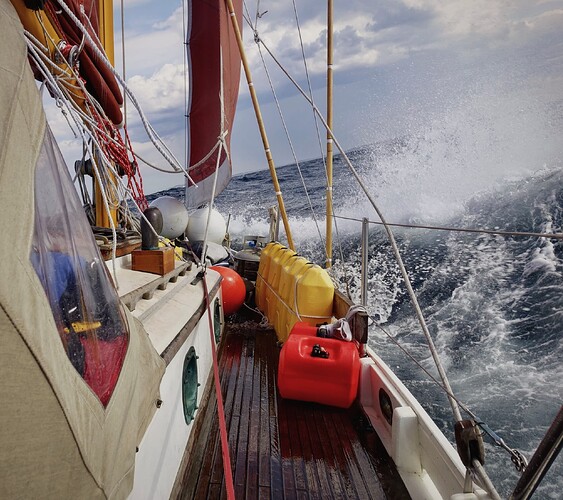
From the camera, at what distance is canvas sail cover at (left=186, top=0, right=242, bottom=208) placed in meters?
5.24

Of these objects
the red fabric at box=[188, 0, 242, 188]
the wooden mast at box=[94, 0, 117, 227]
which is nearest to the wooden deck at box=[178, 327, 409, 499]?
the wooden mast at box=[94, 0, 117, 227]

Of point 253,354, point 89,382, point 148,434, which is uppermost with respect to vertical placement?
point 89,382

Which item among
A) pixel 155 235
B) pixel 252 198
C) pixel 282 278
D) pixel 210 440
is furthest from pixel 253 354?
pixel 252 198

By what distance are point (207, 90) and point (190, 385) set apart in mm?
4596

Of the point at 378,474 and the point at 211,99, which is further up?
the point at 211,99

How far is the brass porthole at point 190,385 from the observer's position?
220 centimetres

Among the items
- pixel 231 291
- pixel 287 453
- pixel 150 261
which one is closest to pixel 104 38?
pixel 150 261

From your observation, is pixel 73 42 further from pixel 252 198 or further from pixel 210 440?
pixel 252 198

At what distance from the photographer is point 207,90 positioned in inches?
227

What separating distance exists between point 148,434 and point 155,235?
139 cm

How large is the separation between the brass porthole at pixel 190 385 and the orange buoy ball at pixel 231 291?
2.17 meters

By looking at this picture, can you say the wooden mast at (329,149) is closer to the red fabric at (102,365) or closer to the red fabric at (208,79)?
the red fabric at (208,79)

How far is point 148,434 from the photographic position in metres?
1.51

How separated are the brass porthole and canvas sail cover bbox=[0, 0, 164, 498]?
147 cm
